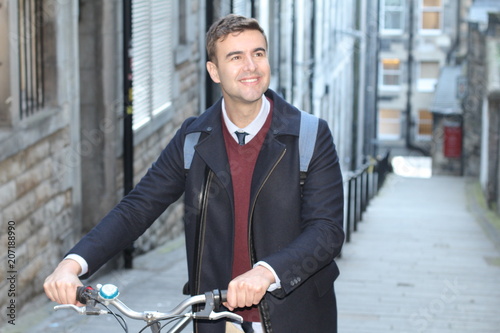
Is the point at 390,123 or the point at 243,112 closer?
the point at 243,112

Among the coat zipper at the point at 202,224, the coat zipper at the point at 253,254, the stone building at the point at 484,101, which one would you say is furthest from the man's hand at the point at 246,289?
the stone building at the point at 484,101

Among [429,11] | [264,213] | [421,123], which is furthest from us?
[421,123]

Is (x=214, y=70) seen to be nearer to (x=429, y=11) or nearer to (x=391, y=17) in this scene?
(x=429, y=11)

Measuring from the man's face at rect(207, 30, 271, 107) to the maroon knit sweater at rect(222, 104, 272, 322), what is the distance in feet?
0.57

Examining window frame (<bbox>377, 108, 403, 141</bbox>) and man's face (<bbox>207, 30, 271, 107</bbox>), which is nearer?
man's face (<bbox>207, 30, 271, 107</bbox>)

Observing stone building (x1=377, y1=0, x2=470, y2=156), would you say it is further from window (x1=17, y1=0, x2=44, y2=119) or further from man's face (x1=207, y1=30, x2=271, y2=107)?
man's face (x1=207, y1=30, x2=271, y2=107)

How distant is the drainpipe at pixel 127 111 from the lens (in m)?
8.72

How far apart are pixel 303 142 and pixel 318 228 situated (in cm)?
31

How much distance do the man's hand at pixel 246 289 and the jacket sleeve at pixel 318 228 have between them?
116 millimetres

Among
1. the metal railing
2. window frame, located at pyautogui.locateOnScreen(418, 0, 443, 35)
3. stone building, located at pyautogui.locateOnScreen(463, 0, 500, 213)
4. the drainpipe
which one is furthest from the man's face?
window frame, located at pyautogui.locateOnScreen(418, 0, 443, 35)

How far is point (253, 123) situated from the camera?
11.0ft

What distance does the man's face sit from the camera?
3.17 meters

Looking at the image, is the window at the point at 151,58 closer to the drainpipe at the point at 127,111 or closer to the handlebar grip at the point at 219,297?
the drainpipe at the point at 127,111

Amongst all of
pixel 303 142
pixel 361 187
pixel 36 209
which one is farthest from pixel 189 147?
pixel 361 187
